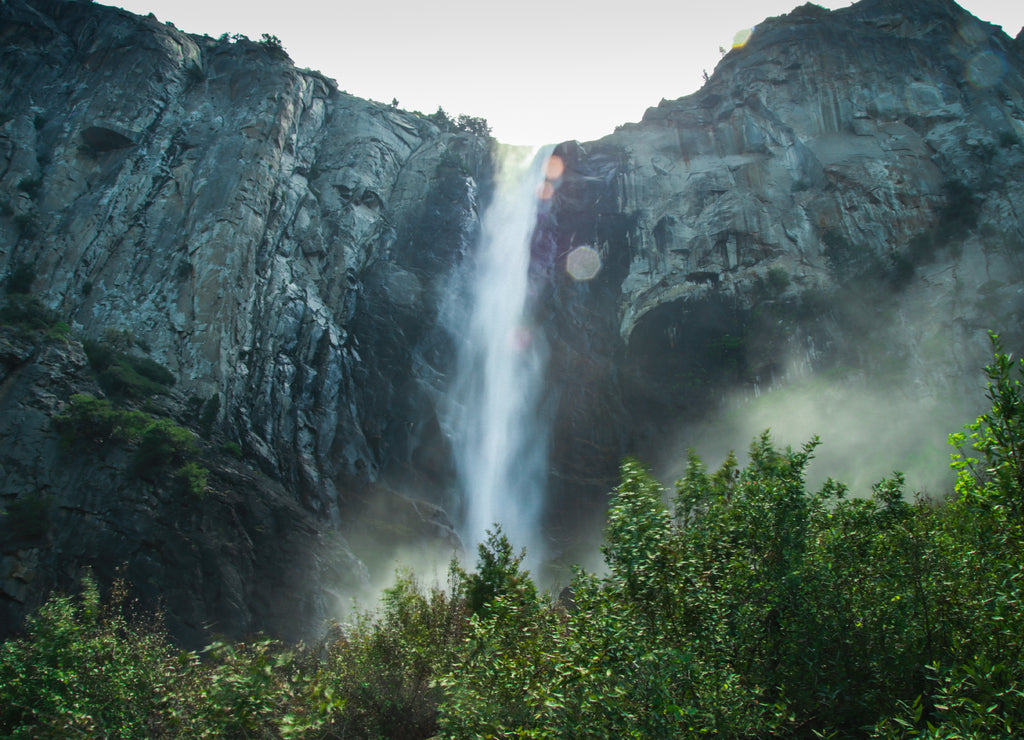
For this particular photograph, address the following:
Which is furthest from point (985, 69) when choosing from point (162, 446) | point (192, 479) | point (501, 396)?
point (162, 446)

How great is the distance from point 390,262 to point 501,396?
43.8 feet

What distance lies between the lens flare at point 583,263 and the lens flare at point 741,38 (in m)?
26.2

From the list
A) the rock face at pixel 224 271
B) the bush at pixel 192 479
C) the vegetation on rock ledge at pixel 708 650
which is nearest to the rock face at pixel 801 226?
the rock face at pixel 224 271

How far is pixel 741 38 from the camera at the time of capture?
2384 inches

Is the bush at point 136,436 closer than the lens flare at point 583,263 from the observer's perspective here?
Yes

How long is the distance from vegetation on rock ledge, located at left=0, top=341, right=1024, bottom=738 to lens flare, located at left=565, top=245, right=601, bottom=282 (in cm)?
4053

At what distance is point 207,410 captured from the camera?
32750mm

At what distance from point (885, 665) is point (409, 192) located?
161ft

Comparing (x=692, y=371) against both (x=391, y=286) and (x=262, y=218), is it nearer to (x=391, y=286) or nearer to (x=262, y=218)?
(x=391, y=286)

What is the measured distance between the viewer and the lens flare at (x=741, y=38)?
58.8 meters

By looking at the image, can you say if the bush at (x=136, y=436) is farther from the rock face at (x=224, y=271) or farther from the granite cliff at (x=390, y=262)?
the rock face at (x=224, y=271)

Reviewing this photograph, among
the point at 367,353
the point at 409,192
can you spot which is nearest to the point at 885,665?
the point at 367,353

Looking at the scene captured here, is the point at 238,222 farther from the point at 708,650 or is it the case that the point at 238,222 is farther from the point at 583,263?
the point at 708,650

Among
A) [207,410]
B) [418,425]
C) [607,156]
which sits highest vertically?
[607,156]
